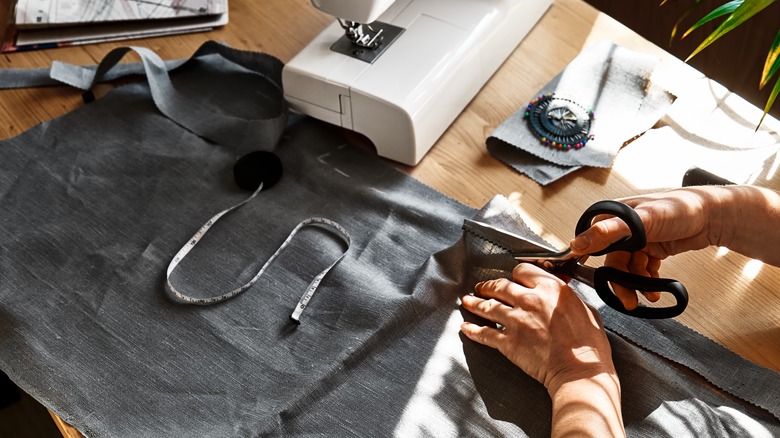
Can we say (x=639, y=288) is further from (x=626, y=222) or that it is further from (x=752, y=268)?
(x=752, y=268)

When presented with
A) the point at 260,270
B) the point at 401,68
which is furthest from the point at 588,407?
the point at 401,68

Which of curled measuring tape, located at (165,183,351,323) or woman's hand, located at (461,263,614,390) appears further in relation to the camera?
curled measuring tape, located at (165,183,351,323)

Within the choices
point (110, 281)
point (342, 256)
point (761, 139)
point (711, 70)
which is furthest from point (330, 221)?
point (711, 70)

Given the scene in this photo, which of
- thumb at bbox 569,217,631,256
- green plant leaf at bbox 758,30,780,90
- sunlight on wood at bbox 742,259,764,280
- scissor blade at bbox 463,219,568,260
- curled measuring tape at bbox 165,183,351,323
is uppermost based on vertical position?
green plant leaf at bbox 758,30,780,90

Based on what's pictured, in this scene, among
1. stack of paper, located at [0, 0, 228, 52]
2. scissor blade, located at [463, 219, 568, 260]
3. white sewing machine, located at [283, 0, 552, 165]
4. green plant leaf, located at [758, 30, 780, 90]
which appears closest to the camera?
green plant leaf, located at [758, 30, 780, 90]

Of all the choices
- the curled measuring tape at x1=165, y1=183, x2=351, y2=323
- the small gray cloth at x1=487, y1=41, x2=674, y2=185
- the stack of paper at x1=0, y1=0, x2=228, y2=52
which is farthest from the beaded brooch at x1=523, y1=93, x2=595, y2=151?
the stack of paper at x1=0, y1=0, x2=228, y2=52

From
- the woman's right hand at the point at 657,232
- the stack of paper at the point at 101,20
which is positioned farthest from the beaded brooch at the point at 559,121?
the stack of paper at the point at 101,20

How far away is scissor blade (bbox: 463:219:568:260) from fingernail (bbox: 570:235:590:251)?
0.17 feet

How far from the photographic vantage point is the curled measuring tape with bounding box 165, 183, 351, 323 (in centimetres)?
103

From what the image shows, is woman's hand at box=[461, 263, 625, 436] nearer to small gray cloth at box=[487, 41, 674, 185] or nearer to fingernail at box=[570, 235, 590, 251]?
fingernail at box=[570, 235, 590, 251]

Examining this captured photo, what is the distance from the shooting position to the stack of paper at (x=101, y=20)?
4.59 ft

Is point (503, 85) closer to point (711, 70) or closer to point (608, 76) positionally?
point (608, 76)

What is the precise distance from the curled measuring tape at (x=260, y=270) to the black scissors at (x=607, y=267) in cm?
23

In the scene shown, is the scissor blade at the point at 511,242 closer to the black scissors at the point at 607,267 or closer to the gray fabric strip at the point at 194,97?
the black scissors at the point at 607,267
